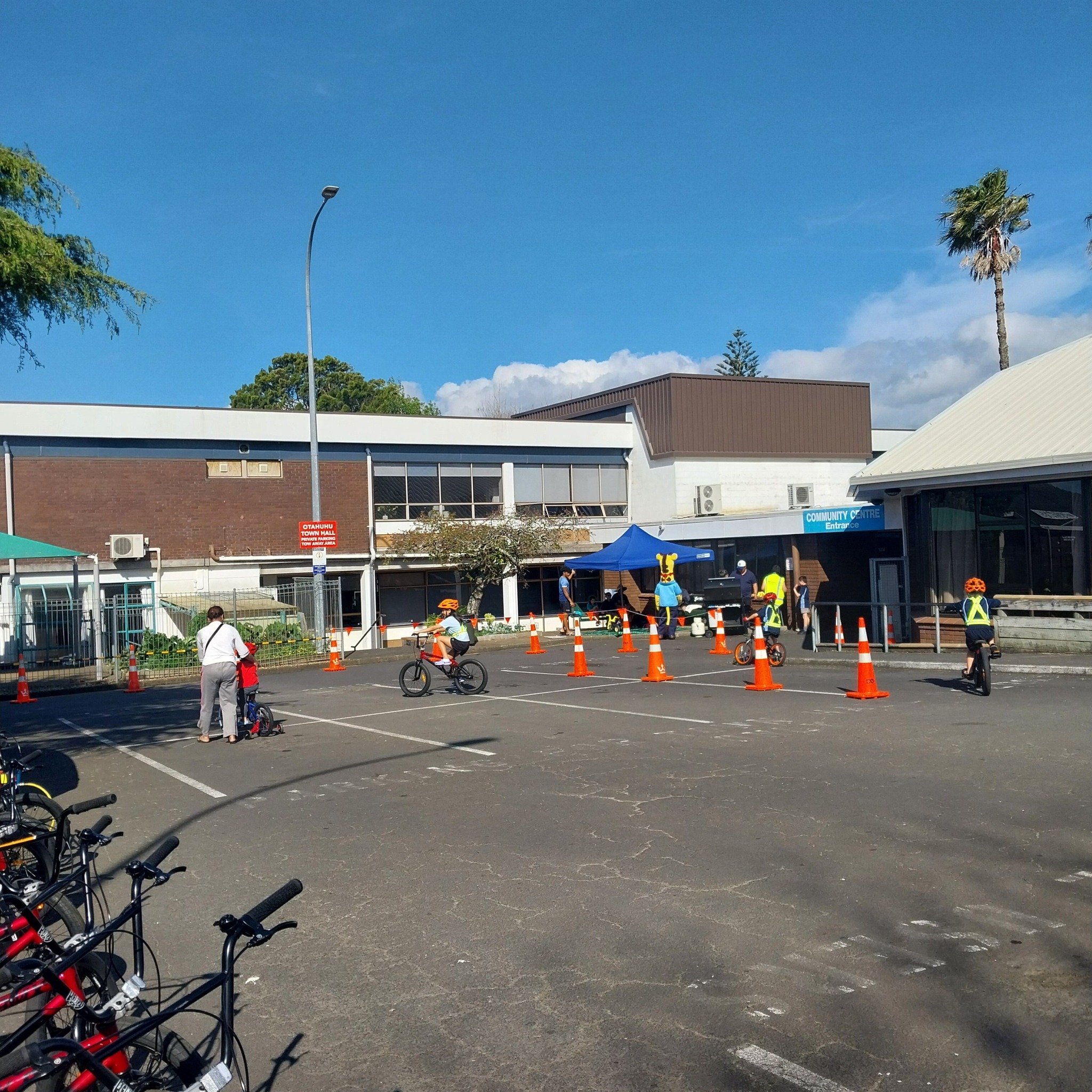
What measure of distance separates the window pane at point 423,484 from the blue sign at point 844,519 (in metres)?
14.4

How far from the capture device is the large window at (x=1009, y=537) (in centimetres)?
2105

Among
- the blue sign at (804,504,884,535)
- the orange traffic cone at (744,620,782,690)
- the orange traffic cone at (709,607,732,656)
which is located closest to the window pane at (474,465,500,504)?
the blue sign at (804,504,884,535)

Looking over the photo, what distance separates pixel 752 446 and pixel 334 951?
122ft

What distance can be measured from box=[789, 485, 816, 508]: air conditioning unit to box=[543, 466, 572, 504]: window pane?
340 inches

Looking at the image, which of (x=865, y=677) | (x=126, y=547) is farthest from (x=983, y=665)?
(x=126, y=547)

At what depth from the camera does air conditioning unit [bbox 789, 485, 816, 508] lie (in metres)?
37.5

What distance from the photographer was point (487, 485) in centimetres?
4038

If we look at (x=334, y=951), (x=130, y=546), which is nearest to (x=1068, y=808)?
(x=334, y=951)

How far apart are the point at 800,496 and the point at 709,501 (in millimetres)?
3218

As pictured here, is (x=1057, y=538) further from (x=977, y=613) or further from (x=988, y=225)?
(x=988, y=225)

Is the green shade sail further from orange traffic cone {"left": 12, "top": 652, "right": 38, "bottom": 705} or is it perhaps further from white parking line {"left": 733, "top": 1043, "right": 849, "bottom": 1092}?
white parking line {"left": 733, "top": 1043, "right": 849, "bottom": 1092}

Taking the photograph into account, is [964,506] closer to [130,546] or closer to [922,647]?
[922,647]

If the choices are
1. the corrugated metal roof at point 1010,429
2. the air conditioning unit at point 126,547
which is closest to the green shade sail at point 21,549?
the air conditioning unit at point 126,547

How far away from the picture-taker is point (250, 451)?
35.5 m
